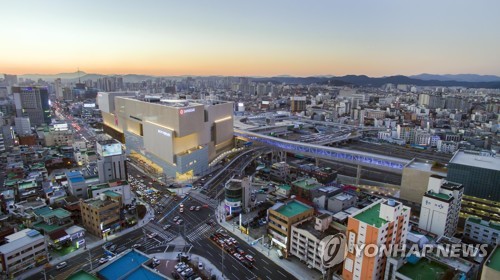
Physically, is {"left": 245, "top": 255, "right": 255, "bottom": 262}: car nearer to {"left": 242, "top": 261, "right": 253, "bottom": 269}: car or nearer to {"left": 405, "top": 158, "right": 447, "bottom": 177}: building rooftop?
{"left": 242, "top": 261, "right": 253, "bottom": 269}: car

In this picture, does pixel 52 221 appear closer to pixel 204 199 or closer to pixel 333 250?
pixel 204 199

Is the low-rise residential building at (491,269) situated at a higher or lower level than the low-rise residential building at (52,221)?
higher

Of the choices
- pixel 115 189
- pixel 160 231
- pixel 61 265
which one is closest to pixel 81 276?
pixel 61 265

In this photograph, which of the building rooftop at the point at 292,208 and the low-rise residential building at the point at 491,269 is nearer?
the low-rise residential building at the point at 491,269

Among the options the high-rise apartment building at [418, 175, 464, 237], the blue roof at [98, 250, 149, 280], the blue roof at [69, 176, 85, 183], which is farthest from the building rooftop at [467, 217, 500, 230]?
the blue roof at [69, 176, 85, 183]

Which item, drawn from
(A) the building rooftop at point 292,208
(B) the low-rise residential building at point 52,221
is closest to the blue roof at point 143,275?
(A) the building rooftop at point 292,208

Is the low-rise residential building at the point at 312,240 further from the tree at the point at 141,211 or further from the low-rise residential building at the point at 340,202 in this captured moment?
the tree at the point at 141,211
